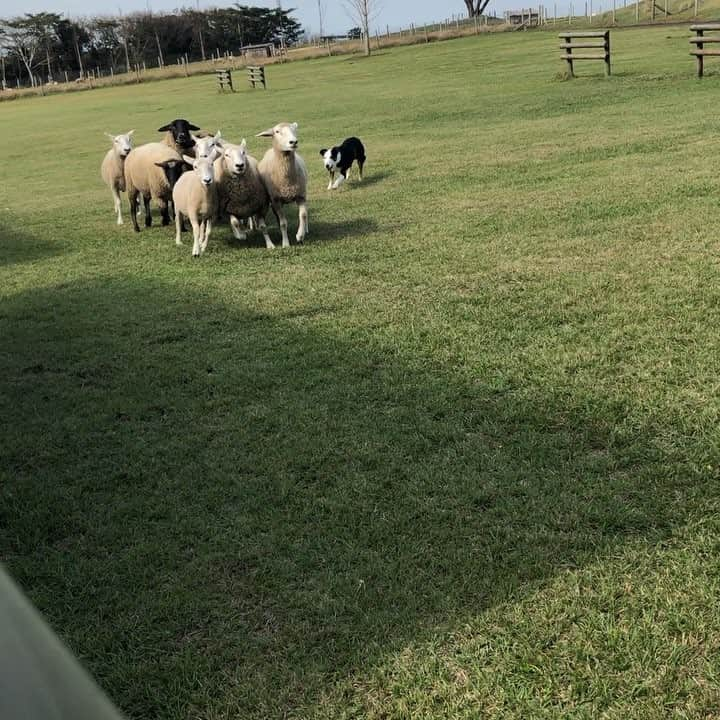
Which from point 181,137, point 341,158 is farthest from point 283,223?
point 341,158

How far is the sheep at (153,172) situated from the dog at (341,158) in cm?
264

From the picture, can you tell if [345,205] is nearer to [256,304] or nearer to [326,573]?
[256,304]

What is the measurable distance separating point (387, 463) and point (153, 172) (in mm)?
7255

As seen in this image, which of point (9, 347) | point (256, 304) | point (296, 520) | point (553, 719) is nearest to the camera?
point (553, 719)

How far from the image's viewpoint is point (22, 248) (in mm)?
10195

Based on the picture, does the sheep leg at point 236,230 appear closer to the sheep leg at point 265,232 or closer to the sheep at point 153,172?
the sheep leg at point 265,232

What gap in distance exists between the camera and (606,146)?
1265 cm

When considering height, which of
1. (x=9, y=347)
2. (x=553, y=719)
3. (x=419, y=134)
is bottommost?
(x=553, y=719)

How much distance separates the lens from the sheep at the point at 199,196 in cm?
820

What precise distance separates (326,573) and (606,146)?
11.2m

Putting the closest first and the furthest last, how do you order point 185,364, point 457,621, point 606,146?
point 457,621 → point 185,364 → point 606,146

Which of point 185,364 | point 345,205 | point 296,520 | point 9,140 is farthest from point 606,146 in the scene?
point 9,140

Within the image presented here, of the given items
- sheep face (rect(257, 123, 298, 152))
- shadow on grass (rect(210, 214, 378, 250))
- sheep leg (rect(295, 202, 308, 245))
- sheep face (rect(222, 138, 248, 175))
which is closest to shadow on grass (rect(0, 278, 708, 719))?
sheep face (rect(222, 138, 248, 175))

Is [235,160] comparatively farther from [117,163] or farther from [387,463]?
[387,463]
